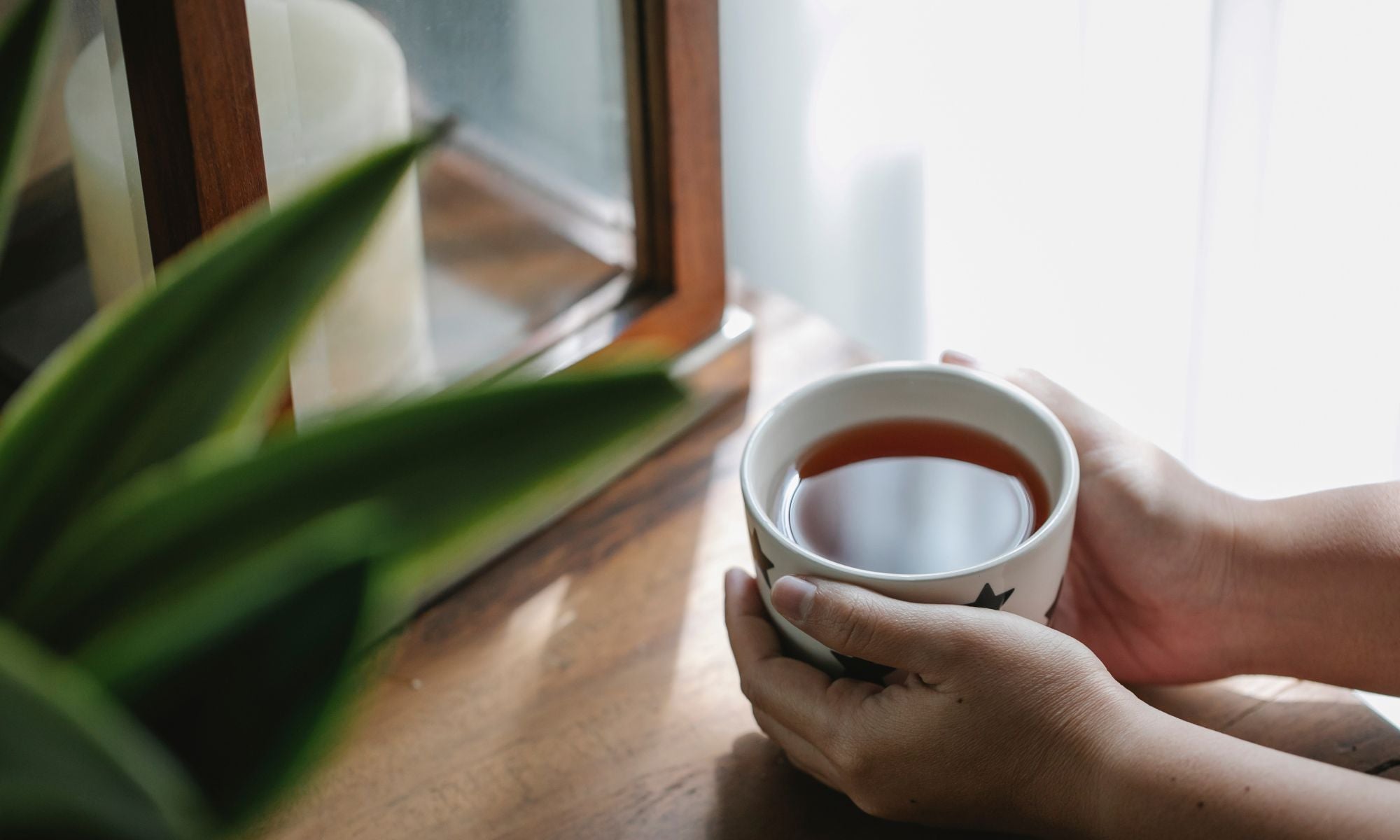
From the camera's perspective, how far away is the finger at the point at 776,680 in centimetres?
47

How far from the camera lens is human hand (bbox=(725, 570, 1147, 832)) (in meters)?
0.43

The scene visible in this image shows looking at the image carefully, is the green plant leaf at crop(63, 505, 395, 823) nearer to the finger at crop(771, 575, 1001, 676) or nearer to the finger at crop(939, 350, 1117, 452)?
the finger at crop(771, 575, 1001, 676)

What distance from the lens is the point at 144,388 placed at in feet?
0.77

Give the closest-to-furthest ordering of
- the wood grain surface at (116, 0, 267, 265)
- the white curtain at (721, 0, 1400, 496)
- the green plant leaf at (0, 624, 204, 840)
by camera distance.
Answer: the green plant leaf at (0, 624, 204, 840) → the wood grain surface at (116, 0, 267, 265) → the white curtain at (721, 0, 1400, 496)

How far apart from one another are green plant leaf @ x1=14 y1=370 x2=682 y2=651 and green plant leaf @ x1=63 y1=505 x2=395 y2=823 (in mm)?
12

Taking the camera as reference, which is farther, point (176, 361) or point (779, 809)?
point (779, 809)

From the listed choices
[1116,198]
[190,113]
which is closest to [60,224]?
[190,113]

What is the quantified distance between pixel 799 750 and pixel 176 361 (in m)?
0.33

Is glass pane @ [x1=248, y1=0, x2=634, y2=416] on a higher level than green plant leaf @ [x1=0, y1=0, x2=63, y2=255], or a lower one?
lower

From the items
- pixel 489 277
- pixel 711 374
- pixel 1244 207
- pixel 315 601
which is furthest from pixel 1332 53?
pixel 315 601

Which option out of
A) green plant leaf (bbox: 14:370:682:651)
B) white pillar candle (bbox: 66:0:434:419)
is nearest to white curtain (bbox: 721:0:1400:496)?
white pillar candle (bbox: 66:0:434:419)

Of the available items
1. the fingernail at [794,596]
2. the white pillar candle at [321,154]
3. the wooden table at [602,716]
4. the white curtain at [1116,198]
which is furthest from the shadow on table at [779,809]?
the white curtain at [1116,198]

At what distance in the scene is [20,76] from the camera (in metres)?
0.24

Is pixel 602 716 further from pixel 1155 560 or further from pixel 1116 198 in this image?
pixel 1116 198
